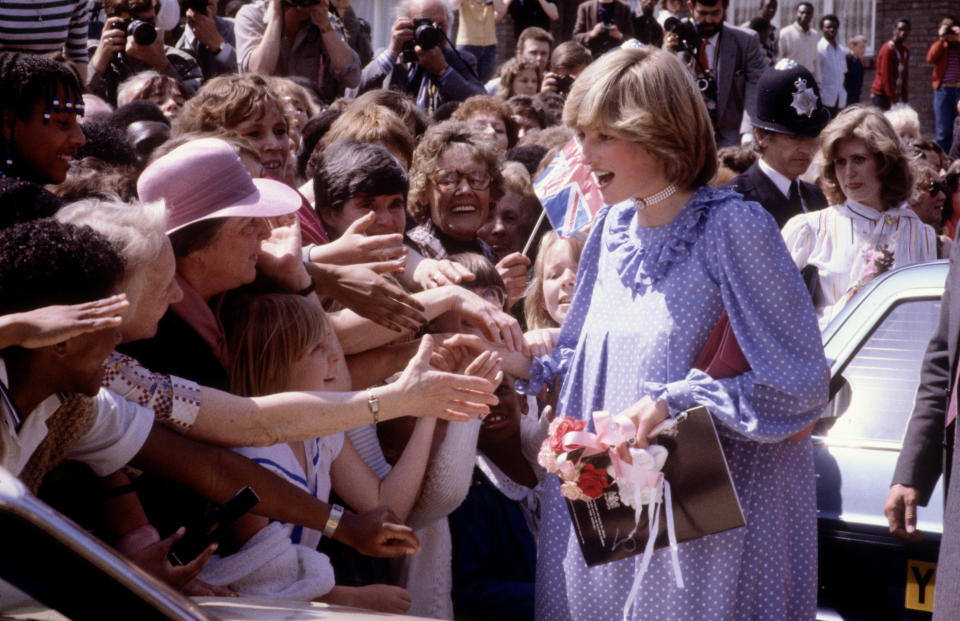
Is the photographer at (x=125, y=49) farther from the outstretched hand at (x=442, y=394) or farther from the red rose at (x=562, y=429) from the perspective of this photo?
the red rose at (x=562, y=429)

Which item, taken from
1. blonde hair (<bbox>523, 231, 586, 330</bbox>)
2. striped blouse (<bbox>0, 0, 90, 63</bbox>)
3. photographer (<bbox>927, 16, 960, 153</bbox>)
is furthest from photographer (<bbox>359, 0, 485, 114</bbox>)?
photographer (<bbox>927, 16, 960, 153</bbox>)

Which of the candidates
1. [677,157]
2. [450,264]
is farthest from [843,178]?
[677,157]

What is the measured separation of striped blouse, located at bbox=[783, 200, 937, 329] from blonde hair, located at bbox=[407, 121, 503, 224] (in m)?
1.54

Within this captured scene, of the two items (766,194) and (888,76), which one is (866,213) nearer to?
(766,194)

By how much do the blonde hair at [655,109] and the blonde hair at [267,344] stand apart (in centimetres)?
90

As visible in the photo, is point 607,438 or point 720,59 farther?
point 720,59

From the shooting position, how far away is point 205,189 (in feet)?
10.4

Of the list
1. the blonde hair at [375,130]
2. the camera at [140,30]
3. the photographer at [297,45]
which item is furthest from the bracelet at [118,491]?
the photographer at [297,45]

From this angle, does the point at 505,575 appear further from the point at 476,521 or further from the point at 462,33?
the point at 462,33

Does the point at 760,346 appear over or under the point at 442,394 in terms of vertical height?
over

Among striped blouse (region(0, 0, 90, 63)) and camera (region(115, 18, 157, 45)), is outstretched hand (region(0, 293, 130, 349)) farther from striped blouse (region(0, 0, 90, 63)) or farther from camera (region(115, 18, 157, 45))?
camera (region(115, 18, 157, 45))

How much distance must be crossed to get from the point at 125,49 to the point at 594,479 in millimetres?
4903

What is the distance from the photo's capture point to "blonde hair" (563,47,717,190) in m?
2.88

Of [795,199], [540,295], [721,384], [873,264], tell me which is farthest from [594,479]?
[795,199]
